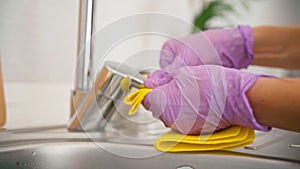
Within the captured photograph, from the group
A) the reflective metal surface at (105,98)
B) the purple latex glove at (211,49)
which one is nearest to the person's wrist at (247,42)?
the purple latex glove at (211,49)

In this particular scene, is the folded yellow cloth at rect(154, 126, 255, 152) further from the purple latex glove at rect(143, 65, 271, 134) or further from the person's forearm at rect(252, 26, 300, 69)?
the person's forearm at rect(252, 26, 300, 69)

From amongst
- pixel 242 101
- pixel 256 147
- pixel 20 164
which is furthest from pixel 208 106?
pixel 20 164

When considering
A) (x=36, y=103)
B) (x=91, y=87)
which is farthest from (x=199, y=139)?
(x=36, y=103)

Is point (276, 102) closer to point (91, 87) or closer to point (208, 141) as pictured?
point (208, 141)

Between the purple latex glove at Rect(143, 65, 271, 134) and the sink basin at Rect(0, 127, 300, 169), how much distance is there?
88 millimetres

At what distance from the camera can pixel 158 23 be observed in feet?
2.45

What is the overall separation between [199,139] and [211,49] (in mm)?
160

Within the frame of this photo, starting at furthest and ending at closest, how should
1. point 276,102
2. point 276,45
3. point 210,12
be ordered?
point 210,12 → point 276,45 → point 276,102

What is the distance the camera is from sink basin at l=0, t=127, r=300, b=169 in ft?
2.00

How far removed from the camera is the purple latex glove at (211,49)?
627mm

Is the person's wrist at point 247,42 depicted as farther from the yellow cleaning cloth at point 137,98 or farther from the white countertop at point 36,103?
the white countertop at point 36,103

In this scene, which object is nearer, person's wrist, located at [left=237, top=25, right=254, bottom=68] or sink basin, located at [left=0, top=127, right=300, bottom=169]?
sink basin, located at [left=0, top=127, right=300, bottom=169]

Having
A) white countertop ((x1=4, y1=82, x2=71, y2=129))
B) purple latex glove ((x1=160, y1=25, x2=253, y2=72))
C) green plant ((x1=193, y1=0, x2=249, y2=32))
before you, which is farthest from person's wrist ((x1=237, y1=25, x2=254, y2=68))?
green plant ((x1=193, y1=0, x2=249, y2=32))

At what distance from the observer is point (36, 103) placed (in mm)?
787
